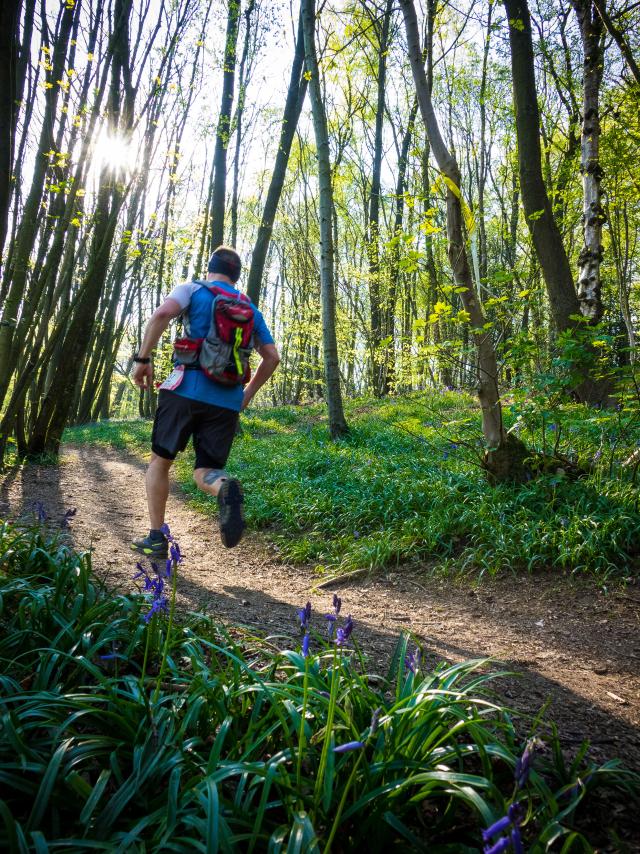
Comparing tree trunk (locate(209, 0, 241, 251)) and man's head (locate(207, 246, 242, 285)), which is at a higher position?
tree trunk (locate(209, 0, 241, 251))

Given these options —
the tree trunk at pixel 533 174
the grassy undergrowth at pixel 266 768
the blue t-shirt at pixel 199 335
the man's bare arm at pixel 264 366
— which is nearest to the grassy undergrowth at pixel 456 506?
the man's bare arm at pixel 264 366

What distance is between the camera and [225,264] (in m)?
3.80

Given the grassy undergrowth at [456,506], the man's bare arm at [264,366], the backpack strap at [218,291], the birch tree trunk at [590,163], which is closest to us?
the backpack strap at [218,291]

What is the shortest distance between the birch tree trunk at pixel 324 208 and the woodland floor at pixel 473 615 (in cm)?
379

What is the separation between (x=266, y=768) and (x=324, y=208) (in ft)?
26.6

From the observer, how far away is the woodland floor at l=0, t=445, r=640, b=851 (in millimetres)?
2123

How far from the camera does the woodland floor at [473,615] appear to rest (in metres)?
2.12

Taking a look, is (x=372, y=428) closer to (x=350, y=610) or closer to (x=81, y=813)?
(x=350, y=610)

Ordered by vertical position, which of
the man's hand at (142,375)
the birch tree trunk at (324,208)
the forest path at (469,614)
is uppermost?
the birch tree trunk at (324,208)

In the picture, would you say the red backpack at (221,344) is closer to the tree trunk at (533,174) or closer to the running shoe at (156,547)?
the running shoe at (156,547)

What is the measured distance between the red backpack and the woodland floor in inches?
58.2

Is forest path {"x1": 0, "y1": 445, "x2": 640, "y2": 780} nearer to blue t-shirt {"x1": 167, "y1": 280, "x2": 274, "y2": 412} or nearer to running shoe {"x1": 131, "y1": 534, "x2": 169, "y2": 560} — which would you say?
running shoe {"x1": 131, "y1": 534, "x2": 169, "y2": 560}

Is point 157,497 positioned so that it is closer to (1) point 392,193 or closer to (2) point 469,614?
(2) point 469,614

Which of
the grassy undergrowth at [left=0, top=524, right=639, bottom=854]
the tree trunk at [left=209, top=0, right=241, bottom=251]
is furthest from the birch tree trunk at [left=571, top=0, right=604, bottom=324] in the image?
the tree trunk at [left=209, top=0, right=241, bottom=251]
